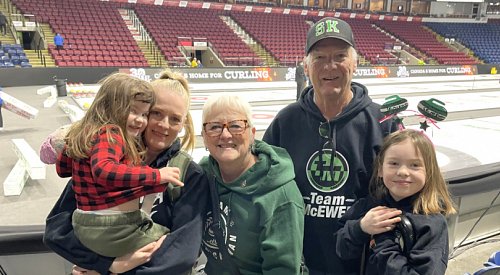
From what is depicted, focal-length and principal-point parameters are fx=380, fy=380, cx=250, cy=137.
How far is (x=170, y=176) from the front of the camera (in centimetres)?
130

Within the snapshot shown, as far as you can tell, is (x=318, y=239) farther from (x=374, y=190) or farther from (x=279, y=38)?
(x=279, y=38)

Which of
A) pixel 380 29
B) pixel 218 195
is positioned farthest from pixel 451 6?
pixel 218 195

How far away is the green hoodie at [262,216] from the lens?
4.38ft

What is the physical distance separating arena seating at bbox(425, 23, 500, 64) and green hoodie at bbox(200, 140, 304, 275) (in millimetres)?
34783

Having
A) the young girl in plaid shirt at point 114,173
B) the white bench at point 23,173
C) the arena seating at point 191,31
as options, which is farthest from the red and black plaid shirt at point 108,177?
the arena seating at point 191,31

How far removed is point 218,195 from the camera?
1464mm

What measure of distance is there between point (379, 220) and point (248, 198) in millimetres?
531

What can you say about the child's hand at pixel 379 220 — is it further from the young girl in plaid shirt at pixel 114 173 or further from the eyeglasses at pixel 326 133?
the young girl in plaid shirt at pixel 114 173

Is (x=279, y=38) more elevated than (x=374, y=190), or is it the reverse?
(x=374, y=190)

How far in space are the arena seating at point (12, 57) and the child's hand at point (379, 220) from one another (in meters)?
15.4

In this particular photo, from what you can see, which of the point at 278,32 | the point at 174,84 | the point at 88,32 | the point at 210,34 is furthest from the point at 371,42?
the point at 174,84

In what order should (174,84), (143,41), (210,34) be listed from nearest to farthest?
(174,84)
(143,41)
(210,34)

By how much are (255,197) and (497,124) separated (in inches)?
338

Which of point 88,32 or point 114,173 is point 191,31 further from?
point 114,173
